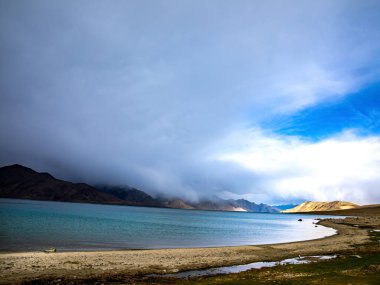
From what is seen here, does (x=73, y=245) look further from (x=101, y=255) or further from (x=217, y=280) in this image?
(x=217, y=280)

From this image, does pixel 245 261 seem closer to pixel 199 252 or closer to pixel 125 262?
pixel 199 252

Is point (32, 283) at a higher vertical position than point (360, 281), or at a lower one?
lower

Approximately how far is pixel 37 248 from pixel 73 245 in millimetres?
6806

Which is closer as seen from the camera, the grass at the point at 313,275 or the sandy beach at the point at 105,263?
the grass at the point at 313,275

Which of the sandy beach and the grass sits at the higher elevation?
the grass

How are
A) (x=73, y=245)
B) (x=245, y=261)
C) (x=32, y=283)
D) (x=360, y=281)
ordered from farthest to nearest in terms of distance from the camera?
(x=73, y=245) < (x=245, y=261) < (x=32, y=283) < (x=360, y=281)

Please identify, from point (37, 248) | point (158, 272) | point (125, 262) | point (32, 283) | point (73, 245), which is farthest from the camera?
point (73, 245)

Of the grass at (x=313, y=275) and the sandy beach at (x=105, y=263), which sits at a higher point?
the grass at (x=313, y=275)

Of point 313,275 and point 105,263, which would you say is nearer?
point 313,275

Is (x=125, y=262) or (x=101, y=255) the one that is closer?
(x=125, y=262)

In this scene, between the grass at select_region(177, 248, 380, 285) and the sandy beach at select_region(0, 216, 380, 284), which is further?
the sandy beach at select_region(0, 216, 380, 284)

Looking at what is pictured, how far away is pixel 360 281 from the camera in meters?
A: 22.6

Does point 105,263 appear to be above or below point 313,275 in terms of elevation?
below

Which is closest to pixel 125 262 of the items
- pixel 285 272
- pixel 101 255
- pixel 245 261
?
pixel 101 255
